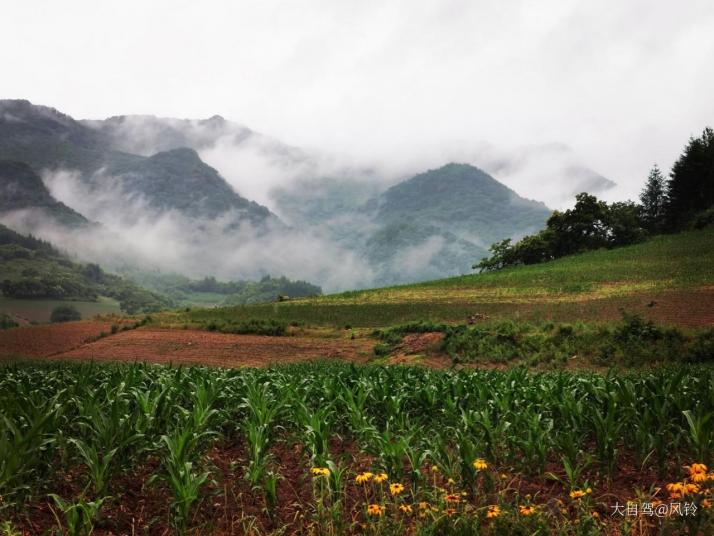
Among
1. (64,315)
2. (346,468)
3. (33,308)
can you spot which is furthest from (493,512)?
(33,308)

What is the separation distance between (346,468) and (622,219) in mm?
94022

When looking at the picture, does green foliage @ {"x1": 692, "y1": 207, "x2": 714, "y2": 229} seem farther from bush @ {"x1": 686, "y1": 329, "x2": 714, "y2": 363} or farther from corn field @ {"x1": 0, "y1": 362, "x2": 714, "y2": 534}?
corn field @ {"x1": 0, "y1": 362, "x2": 714, "y2": 534}

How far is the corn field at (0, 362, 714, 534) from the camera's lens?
187 inches

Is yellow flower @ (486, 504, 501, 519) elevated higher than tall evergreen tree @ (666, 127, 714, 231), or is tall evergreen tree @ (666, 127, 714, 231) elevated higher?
tall evergreen tree @ (666, 127, 714, 231)

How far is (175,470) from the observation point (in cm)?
493

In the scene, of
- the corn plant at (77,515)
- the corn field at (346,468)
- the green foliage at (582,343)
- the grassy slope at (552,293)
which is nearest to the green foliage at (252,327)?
the grassy slope at (552,293)

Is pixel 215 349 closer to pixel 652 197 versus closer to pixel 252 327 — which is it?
pixel 252 327

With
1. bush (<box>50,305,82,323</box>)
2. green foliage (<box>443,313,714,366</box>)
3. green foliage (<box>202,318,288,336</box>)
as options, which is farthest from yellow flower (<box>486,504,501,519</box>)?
bush (<box>50,305,82,323</box>)

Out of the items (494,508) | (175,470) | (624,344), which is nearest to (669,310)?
(624,344)

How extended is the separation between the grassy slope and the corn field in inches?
1009

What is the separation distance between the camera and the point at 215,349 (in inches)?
1378

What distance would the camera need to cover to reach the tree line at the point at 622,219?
80000mm

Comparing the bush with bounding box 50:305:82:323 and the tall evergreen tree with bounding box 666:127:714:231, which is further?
the bush with bounding box 50:305:82:323

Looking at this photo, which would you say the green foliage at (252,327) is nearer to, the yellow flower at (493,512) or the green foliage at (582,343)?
the green foliage at (582,343)
